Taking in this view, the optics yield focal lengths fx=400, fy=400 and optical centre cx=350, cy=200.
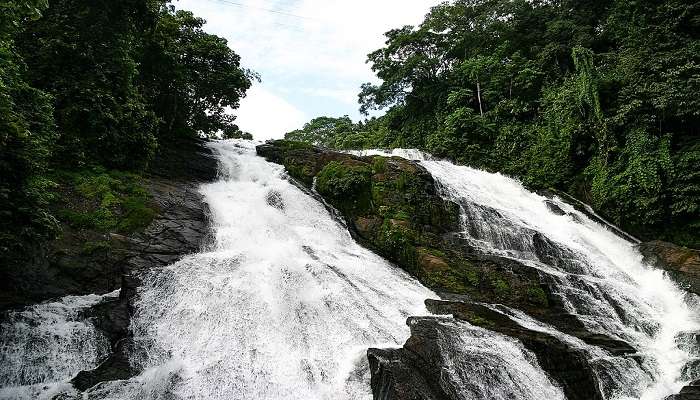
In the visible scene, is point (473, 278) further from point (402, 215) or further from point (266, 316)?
point (266, 316)

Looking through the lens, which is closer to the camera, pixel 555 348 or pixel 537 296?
pixel 555 348

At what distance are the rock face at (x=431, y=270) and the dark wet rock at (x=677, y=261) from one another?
3.00 meters

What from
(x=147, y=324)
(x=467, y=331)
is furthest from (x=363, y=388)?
(x=147, y=324)

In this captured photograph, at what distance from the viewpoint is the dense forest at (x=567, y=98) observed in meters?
16.4

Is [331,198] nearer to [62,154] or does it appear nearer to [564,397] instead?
[62,154]

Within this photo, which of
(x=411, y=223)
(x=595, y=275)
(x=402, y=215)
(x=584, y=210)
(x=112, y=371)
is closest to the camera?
(x=112, y=371)

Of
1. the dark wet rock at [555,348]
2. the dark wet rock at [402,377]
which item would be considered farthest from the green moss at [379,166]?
the dark wet rock at [402,377]

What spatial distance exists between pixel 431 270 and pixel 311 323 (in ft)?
15.7

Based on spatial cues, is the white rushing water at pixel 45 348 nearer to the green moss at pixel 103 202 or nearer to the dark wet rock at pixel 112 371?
the dark wet rock at pixel 112 371

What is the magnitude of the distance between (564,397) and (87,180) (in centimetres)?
1430

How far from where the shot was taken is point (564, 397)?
7.73m

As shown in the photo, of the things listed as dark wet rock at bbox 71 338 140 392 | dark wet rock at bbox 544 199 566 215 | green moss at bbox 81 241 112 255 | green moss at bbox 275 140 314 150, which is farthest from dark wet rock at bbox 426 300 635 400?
green moss at bbox 275 140 314 150

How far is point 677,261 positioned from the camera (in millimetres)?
13383

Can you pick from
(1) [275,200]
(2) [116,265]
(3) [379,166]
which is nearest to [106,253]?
(2) [116,265]
